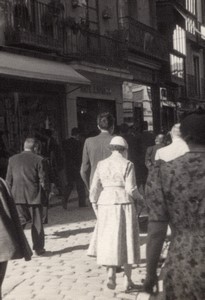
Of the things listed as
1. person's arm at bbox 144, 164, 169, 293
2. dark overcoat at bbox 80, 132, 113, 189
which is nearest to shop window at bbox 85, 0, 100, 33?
dark overcoat at bbox 80, 132, 113, 189

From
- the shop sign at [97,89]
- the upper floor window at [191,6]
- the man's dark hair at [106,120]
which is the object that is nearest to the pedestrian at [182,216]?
the man's dark hair at [106,120]

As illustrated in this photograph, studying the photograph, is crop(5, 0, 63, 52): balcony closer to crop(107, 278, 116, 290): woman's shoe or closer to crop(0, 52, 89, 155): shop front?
crop(0, 52, 89, 155): shop front

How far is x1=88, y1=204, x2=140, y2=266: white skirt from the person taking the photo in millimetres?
6441

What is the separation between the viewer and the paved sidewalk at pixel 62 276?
6457 mm

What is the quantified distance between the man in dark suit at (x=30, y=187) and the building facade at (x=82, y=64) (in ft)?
20.3

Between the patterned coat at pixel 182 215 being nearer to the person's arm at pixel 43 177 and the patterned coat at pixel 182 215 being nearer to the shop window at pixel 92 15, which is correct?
the person's arm at pixel 43 177

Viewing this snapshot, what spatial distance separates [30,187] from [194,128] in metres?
5.75

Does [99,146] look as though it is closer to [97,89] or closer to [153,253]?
[153,253]

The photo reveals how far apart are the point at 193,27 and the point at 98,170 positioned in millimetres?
33828

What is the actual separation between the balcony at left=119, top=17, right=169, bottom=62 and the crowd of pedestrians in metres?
8.98

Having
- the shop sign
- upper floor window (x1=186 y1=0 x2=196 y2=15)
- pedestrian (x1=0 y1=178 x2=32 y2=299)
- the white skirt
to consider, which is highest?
upper floor window (x1=186 y1=0 x2=196 y2=15)

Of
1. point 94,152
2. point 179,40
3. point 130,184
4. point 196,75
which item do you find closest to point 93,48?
point 94,152

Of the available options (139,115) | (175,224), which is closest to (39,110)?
(139,115)

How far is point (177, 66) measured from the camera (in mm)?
33625
